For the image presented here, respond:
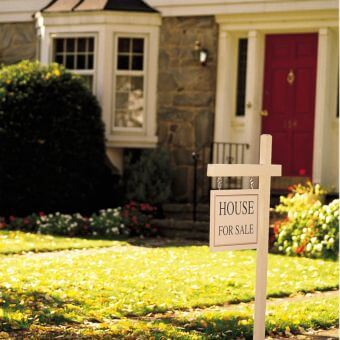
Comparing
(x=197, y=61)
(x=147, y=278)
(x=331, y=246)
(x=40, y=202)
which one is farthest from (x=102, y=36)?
(x=147, y=278)

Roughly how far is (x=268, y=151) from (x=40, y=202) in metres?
8.76

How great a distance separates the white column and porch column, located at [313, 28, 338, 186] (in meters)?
1.46

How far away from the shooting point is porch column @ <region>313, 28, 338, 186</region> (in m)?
13.3

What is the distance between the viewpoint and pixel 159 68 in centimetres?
1445

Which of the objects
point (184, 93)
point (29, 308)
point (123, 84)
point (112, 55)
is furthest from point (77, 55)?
point (29, 308)

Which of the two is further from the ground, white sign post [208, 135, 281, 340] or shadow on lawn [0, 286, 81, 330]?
white sign post [208, 135, 281, 340]

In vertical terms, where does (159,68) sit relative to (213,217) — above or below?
above

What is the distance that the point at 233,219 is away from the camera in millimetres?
5148

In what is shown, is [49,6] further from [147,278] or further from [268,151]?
[268,151]

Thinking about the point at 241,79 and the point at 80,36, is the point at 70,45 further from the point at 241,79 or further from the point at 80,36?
the point at 241,79

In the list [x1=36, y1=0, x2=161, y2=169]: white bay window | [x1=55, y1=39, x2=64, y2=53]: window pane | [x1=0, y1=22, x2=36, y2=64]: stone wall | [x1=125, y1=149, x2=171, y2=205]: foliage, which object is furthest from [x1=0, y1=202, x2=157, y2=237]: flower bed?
[x1=0, y1=22, x2=36, y2=64]: stone wall

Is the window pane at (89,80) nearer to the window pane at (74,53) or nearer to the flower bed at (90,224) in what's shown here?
the window pane at (74,53)

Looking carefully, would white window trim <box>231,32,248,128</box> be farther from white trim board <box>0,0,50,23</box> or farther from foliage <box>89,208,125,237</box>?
white trim board <box>0,0,50,23</box>

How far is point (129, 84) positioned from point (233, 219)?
32.3 ft
